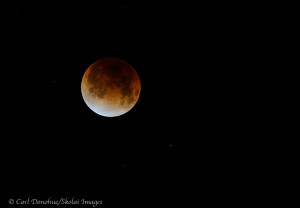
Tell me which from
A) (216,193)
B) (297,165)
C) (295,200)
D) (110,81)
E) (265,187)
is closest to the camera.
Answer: (110,81)

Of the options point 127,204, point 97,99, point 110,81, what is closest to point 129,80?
point 110,81

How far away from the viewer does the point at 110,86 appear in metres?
5.81

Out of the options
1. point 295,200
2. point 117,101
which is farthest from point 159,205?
point 117,101

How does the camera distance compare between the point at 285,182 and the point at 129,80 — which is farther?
the point at 285,182

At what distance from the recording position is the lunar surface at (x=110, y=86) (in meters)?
5.83

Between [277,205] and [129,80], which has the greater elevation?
[129,80]

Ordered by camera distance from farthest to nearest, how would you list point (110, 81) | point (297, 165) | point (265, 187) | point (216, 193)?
point (216, 193)
point (265, 187)
point (297, 165)
point (110, 81)

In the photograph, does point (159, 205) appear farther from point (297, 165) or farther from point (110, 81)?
point (110, 81)

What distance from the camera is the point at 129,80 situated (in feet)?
19.7

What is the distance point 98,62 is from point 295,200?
7.75 m

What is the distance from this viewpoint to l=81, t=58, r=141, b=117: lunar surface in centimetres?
583

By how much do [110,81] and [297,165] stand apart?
7.66 metres

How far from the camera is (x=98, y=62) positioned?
6.14m

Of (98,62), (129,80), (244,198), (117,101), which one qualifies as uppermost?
(98,62)
